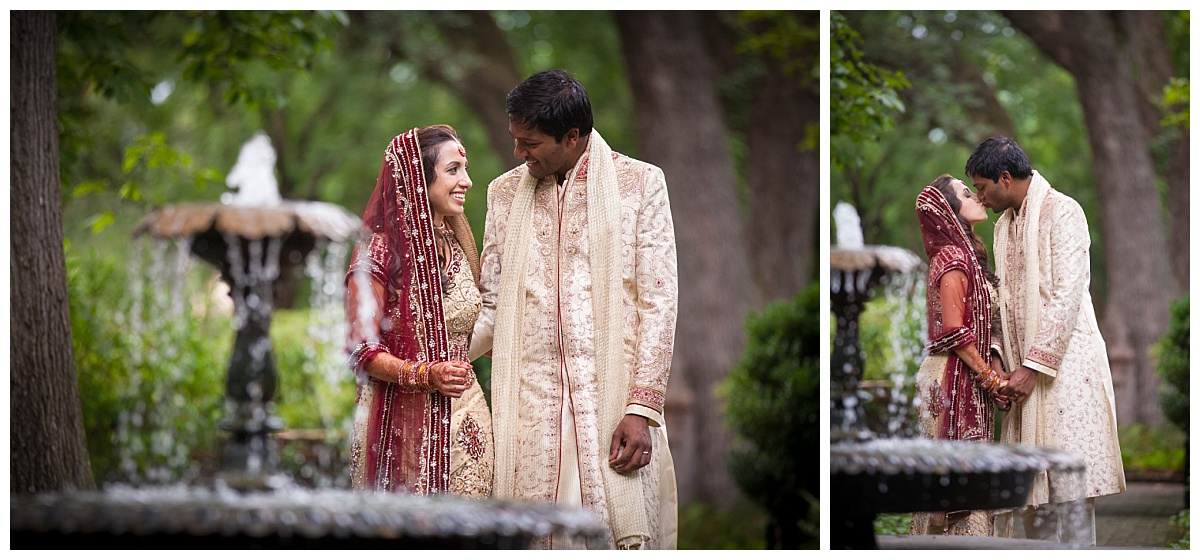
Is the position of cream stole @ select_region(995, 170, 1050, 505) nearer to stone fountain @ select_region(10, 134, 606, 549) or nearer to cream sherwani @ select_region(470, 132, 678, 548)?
cream sherwani @ select_region(470, 132, 678, 548)

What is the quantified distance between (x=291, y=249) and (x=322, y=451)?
102 inches

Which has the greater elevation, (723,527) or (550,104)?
(550,104)

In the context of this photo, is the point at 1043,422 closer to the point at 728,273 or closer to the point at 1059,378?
the point at 1059,378

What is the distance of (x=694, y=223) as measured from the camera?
22.7ft

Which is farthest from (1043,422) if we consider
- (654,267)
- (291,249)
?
(291,249)

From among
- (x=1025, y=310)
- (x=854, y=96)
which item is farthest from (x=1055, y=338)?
(x=854, y=96)

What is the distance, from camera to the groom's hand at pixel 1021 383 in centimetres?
334

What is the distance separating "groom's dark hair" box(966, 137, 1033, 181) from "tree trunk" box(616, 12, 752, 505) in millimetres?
3474

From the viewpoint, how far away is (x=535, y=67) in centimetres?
994

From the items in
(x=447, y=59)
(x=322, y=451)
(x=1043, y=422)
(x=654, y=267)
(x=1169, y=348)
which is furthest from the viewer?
(x=447, y=59)

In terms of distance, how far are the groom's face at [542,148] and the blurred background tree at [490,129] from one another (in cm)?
210

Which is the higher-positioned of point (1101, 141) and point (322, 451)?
point (1101, 141)

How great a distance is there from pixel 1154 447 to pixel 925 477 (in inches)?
50.9

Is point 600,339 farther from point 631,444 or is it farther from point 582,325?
point 631,444
